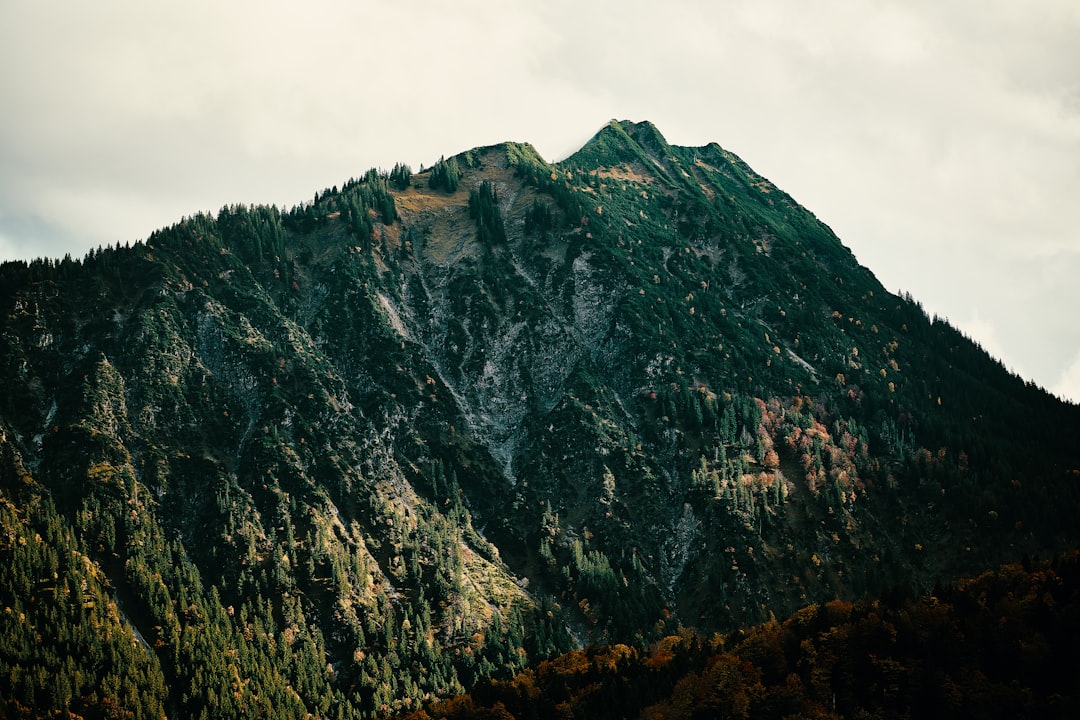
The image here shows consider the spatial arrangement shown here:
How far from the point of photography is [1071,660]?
17800cm

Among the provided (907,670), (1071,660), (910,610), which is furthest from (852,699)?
(1071,660)

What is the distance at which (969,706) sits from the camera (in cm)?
17212

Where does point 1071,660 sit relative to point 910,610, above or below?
below

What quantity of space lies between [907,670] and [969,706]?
13.1 m


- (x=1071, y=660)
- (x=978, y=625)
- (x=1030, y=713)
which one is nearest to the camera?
(x=1030, y=713)

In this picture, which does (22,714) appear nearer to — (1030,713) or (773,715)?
(773,715)

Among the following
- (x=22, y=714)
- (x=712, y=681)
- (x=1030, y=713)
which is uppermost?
(x=22, y=714)

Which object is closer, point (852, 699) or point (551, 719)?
point (852, 699)

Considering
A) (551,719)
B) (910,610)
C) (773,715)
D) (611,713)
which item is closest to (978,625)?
(910,610)

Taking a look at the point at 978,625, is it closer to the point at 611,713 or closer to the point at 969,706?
the point at 969,706

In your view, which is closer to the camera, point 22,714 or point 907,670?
point 907,670

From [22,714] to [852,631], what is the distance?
18666 centimetres

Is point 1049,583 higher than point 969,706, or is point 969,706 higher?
point 1049,583

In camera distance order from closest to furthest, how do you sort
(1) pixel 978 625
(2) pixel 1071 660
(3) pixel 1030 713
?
(3) pixel 1030 713 → (2) pixel 1071 660 → (1) pixel 978 625
